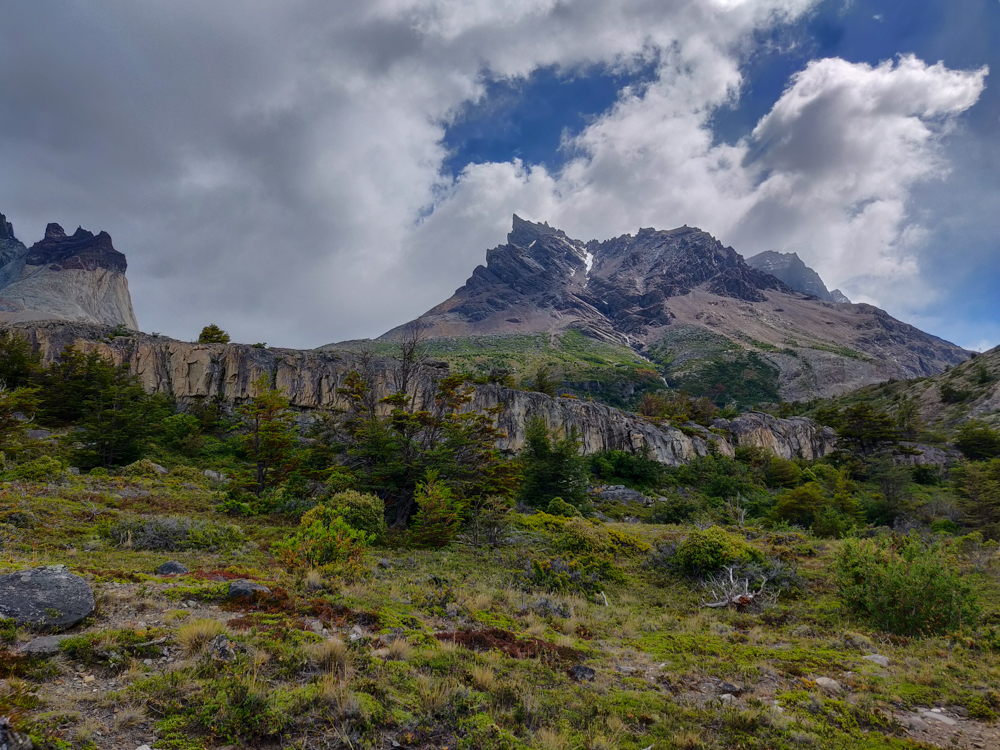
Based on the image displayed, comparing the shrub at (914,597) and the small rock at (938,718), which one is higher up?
the shrub at (914,597)

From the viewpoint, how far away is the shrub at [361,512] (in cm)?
1377

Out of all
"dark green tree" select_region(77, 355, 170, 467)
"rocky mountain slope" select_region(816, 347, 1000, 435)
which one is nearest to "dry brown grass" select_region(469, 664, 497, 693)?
"dark green tree" select_region(77, 355, 170, 467)

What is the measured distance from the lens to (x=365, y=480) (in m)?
17.1

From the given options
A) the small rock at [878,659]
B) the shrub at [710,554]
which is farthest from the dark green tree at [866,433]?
the small rock at [878,659]

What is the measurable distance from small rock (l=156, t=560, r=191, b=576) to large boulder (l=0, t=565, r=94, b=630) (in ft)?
8.80

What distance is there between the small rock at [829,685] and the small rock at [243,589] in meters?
8.90

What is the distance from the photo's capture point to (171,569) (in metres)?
8.50

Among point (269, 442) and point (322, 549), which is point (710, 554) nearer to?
point (322, 549)

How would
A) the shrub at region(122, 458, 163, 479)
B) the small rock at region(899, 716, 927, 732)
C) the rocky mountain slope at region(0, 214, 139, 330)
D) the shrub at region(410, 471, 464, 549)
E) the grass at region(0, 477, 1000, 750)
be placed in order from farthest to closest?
the rocky mountain slope at region(0, 214, 139, 330)
the shrub at region(122, 458, 163, 479)
the shrub at region(410, 471, 464, 549)
the small rock at region(899, 716, 927, 732)
the grass at region(0, 477, 1000, 750)

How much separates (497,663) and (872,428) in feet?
191

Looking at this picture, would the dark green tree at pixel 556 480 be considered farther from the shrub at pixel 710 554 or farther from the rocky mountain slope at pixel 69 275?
the rocky mountain slope at pixel 69 275

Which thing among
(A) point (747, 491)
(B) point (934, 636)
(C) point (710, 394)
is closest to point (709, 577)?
(B) point (934, 636)

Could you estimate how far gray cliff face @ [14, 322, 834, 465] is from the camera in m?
36.6

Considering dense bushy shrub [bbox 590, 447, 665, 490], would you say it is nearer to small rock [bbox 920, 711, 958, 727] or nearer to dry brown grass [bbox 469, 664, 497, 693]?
small rock [bbox 920, 711, 958, 727]
